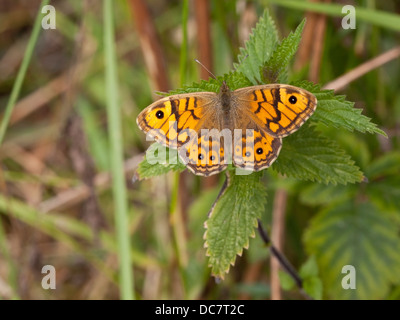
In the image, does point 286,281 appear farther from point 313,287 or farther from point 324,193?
point 324,193

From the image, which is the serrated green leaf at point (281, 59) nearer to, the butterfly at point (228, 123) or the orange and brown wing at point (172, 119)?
the butterfly at point (228, 123)

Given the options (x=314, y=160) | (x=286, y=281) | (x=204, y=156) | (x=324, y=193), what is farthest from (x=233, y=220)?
(x=324, y=193)

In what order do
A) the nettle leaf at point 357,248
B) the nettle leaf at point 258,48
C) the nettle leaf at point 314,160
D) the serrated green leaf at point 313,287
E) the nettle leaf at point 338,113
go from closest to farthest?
the nettle leaf at point 338,113 → the nettle leaf at point 314,160 → the nettle leaf at point 258,48 → the serrated green leaf at point 313,287 → the nettle leaf at point 357,248

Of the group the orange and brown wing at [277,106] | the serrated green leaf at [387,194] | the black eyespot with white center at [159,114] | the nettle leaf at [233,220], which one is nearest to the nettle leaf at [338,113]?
the orange and brown wing at [277,106]

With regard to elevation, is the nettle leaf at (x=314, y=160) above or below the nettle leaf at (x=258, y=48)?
below

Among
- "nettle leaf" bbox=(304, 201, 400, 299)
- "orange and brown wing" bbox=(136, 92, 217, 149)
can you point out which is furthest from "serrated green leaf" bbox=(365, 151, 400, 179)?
"orange and brown wing" bbox=(136, 92, 217, 149)
